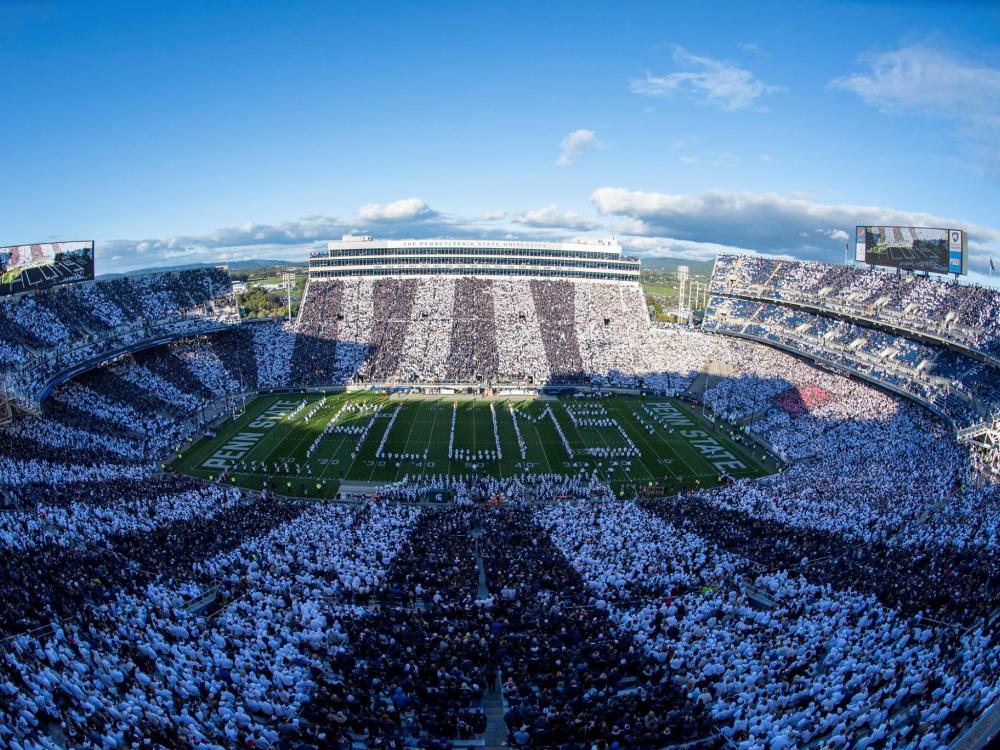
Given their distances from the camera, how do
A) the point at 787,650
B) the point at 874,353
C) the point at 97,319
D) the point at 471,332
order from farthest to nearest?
1. the point at 471,332
2. the point at 97,319
3. the point at 874,353
4. the point at 787,650

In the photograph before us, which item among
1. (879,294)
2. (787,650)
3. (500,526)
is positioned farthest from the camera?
(879,294)

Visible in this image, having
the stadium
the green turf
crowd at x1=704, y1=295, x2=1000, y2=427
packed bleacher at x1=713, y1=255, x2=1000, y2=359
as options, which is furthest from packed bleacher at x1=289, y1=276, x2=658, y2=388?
packed bleacher at x1=713, y1=255, x2=1000, y2=359

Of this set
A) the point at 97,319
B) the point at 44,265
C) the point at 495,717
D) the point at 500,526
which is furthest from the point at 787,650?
the point at 44,265

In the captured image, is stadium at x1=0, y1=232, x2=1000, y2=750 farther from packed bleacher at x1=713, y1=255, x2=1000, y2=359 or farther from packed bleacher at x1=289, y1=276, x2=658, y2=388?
packed bleacher at x1=289, y1=276, x2=658, y2=388

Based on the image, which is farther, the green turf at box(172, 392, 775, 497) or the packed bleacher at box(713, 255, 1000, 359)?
the packed bleacher at box(713, 255, 1000, 359)

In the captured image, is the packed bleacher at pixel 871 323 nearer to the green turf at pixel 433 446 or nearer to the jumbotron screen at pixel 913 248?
the jumbotron screen at pixel 913 248

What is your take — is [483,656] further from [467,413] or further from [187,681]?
[467,413]

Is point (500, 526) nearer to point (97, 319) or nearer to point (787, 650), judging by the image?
point (787, 650)

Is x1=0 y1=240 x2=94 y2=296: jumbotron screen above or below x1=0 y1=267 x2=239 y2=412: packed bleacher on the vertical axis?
above
